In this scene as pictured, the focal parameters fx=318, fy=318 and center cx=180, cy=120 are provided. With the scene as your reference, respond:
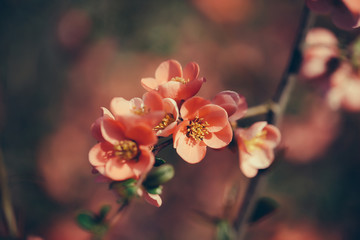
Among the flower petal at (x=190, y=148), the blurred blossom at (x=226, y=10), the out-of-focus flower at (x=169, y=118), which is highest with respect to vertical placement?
the out-of-focus flower at (x=169, y=118)

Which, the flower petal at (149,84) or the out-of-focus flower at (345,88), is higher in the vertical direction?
the flower petal at (149,84)

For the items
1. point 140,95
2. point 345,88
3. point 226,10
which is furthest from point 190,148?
point 226,10

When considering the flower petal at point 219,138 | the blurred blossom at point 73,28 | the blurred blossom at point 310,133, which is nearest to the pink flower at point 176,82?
the flower petal at point 219,138

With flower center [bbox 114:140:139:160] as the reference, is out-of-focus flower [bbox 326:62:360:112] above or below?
below

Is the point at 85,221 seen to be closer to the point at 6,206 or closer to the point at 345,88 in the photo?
the point at 6,206

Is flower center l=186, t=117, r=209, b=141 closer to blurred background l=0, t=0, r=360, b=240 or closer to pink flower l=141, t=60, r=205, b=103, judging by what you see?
pink flower l=141, t=60, r=205, b=103

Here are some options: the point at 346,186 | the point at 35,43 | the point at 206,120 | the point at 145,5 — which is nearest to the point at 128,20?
the point at 145,5

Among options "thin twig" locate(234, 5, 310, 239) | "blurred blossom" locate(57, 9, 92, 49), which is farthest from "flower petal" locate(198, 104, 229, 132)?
"blurred blossom" locate(57, 9, 92, 49)

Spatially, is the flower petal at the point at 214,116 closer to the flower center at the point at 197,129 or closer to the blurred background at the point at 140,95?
the flower center at the point at 197,129
